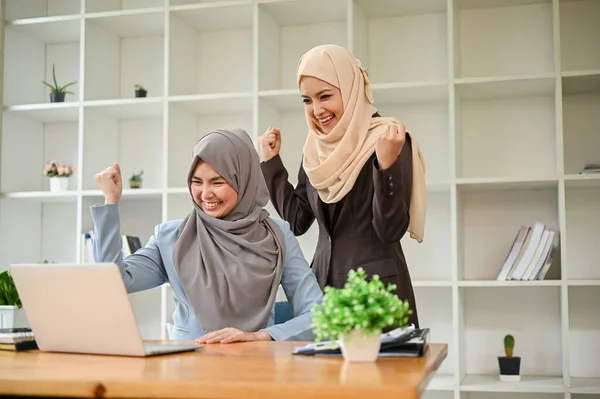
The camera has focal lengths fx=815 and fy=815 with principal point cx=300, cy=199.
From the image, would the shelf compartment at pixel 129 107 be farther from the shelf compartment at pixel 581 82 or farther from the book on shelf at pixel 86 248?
the shelf compartment at pixel 581 82

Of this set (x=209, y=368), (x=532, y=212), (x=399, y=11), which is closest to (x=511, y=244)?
(x=532, y=212)

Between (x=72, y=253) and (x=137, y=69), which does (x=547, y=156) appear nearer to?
(x=137, y=69)

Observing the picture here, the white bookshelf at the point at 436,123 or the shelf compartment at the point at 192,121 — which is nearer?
the white bookshelf at the point at 436,123

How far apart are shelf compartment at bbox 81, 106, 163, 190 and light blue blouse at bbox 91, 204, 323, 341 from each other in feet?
6.37

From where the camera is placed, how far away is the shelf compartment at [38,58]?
413 cm

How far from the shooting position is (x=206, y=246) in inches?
83.7

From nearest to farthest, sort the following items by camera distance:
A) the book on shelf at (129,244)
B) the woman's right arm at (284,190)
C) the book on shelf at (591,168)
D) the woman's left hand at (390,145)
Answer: the woman's left hand at (390,145) → the woman's right arm at (284,190) → the book on shelf at (591,168) → the book on shelf at (129,244)

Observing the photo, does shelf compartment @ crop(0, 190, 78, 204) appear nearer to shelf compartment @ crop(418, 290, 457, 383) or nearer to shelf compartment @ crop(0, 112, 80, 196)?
shelf compartment @ crop(0, 112, 80, 196)

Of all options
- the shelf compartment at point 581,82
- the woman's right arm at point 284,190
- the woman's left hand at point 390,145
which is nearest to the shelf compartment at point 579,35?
the shelf compartment at point 581,82

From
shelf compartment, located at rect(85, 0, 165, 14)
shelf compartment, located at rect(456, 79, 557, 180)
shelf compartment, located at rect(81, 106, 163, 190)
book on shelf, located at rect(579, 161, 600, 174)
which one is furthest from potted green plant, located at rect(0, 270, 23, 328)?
book on shelf, located at rect(579, 161, 600, 174)

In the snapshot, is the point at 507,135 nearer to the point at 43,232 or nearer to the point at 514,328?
the point at 514,328

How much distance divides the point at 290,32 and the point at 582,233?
1.67 m

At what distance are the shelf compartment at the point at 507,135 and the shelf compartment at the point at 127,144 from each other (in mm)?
1495

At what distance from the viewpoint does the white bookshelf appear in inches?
138
